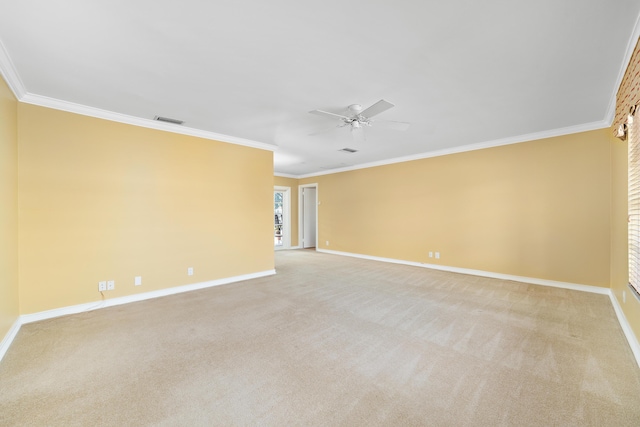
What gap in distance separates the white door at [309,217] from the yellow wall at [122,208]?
4.40m

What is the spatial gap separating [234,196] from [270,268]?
1648mm

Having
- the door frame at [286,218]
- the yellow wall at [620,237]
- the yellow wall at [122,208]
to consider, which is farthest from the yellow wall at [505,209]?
the yellow wall at [122,208]

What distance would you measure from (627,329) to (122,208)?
6.10 m

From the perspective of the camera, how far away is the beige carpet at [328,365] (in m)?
1.61

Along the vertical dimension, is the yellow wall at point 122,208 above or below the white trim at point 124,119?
below

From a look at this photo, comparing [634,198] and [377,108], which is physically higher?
[377,108]

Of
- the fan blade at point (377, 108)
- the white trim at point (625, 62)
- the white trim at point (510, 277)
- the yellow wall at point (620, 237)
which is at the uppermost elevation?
the white trim at point (625, 62)

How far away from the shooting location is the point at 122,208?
3660 mm

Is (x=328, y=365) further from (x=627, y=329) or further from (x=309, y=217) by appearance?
(x=309, y=217)

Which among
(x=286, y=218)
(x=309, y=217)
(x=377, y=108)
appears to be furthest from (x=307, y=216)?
(x=377, y=108)

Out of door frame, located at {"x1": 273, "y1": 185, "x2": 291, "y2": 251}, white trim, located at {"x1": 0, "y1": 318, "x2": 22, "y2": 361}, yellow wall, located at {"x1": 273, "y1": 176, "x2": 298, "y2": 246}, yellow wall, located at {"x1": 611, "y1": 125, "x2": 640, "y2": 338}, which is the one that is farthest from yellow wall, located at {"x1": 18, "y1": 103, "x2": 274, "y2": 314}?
yellow wall, located at {"x1": 611, "y1": 125, "x2": 640, "y2": 338}

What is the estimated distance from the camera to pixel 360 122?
338 cm

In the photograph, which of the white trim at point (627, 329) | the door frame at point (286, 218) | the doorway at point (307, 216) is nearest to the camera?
the white trim at point (627, 329)

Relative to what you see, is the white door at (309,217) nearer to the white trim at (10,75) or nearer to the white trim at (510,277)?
the white trim at (510,277)
